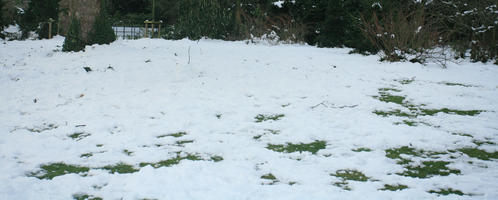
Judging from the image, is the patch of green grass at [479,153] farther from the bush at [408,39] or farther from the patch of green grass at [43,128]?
the bush at [408,39]

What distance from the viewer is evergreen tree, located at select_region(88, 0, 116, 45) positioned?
13.3m

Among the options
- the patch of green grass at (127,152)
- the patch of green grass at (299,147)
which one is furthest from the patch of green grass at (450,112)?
the patch of green grass at (127,152)

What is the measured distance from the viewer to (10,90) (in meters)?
8.17

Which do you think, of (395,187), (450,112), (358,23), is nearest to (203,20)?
(358,23)

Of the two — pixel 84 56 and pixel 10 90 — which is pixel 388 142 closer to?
pixel 10 90

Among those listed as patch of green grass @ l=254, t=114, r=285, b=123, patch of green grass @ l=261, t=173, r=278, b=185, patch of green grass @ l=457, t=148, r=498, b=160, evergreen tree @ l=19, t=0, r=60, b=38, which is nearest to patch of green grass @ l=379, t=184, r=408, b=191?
patch of green grass @ l=261, t=173, r=278, b=185

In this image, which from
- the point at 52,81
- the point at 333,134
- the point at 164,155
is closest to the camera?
the point at 164,155

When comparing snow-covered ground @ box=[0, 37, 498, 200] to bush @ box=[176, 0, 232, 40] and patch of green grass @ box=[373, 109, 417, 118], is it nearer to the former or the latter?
patch of green grass @ box=[373, 109, 417, 118]

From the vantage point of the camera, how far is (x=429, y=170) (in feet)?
13.9

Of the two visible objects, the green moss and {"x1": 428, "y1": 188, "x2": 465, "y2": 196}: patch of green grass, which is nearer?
{"x1": 428, "y1": 188, "x2": 465, "y2": 196}: patch of green grass

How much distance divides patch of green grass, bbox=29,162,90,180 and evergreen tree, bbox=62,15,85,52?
917 cm

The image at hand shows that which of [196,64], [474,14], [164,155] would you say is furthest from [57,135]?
[474,14]

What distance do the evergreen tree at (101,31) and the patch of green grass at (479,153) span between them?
11.4 m

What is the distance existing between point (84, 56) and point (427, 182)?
33.4 feet
